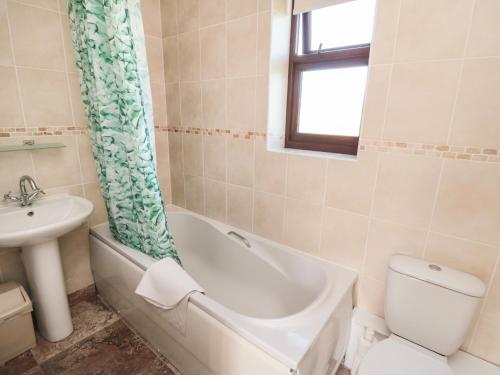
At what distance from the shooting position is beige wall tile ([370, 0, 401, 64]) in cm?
113

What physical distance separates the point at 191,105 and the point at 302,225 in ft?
3.97

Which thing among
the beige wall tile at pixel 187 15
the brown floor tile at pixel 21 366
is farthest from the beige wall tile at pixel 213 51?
the brown floor tile at pixel 21 366

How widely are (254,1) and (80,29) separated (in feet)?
3.18

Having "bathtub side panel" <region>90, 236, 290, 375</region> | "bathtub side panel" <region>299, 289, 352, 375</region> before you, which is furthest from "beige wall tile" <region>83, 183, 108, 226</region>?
"bathtub side panel" <region>299, 289, 352, 375</region>

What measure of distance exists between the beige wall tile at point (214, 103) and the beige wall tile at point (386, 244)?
1.17 m

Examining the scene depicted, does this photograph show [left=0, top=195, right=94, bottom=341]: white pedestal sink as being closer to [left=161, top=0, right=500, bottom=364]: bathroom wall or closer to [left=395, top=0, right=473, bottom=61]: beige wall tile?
[left=161, top=0, right=500, bottom=364]: bathroom wall

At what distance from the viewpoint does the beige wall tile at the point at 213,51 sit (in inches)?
67.6

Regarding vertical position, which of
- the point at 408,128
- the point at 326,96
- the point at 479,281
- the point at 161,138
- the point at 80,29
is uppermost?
the point at 80,29

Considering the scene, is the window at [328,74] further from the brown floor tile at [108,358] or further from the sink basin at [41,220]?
the brown floor tile at [108,358]

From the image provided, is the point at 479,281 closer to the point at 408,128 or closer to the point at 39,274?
the point at 408,128

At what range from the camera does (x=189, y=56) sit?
1931 mm

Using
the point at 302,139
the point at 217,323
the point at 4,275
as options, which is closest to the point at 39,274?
the point at 4,275

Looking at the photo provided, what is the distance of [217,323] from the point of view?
Result: 3.68ft

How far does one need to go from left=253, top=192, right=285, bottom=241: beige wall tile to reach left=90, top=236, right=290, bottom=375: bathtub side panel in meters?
0.74
